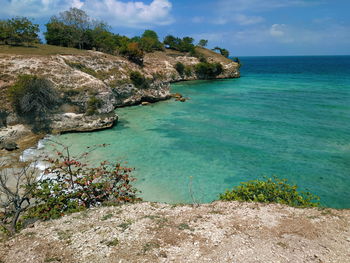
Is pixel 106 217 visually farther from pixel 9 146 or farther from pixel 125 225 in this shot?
pixel 9 146

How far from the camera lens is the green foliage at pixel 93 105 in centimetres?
3102

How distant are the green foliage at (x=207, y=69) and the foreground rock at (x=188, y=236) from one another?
77.6 meters

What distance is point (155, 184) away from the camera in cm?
1852

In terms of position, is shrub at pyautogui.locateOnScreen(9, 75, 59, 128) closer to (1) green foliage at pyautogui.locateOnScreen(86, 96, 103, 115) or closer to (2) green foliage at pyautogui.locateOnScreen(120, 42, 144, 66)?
(1) green foliage at pyautogui.locateOnScreen(86, 96, 103, 115)

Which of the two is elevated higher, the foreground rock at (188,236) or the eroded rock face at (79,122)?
the eroded rock face at (79,122)

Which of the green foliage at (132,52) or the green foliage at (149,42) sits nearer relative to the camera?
the green foliage at (132,52)

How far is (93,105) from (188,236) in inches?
1018

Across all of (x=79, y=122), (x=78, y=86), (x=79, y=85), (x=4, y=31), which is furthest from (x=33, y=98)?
(x=4, y=31)

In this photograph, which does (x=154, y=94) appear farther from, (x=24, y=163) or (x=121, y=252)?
(x=121, y=252)

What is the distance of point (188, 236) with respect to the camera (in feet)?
33.6

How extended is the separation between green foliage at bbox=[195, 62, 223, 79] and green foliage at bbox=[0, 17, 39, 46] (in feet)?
174

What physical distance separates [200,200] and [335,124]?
88.8 ft

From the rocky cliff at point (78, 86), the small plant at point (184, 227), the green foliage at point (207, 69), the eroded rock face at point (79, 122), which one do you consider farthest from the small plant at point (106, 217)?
the green foliage at point (207, 69)

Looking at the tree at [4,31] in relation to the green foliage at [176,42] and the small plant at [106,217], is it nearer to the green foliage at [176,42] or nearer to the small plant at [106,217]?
the small plant at [106,217]
